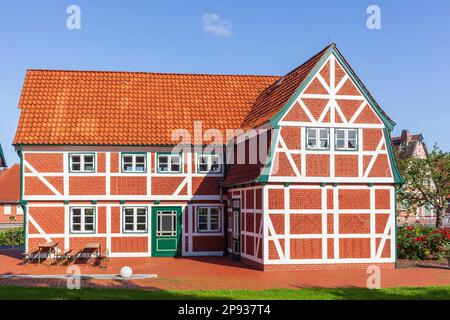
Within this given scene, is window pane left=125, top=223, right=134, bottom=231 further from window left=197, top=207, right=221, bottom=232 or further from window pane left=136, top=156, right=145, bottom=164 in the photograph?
window left=197, top=207, right=221, bottom=232

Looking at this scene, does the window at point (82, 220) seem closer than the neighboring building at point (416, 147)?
Yes

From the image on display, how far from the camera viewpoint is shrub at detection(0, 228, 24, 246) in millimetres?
35031

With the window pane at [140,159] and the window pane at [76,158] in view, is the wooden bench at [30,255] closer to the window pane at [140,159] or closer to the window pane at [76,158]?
the window pane at [76,158]

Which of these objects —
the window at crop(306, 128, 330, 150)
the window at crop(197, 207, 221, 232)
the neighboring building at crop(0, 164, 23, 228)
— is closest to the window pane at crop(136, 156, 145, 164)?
the window at crop(197, 207, 221, 232)

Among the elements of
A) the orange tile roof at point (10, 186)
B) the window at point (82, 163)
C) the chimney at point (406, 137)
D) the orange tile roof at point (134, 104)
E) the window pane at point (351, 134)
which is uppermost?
the chimney at point (406, 137)

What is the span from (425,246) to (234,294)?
14141 mm

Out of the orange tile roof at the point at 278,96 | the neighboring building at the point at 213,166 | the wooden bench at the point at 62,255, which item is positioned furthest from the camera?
the wooden bench at the point at 62,255

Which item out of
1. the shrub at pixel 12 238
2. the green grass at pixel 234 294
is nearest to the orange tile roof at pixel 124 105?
the shrub at pixel 12 238

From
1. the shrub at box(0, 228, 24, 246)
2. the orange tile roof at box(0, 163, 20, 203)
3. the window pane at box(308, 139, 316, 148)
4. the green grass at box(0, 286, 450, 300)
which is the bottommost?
the shrub at box(0, 228, 24, 246)

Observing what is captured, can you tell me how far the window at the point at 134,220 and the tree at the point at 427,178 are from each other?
2086 centimetres

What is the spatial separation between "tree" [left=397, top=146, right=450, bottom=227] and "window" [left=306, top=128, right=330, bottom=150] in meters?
19.2

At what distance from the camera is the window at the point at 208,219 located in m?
27.7

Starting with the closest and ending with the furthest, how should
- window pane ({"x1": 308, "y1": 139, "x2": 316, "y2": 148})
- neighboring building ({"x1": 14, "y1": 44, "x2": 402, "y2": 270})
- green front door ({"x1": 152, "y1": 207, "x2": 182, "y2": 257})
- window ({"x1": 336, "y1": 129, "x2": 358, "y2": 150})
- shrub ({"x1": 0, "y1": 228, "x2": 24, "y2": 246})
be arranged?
neighboring building ({"x1": 14, "y1": 44, "x2": 402, "y2": 270}) → window pane ({"x1": 308, "y1": 139, "x2": 316, "y2": 148}) → window ({"x1": 336, "y1": 129, "x2": 358, "y2": 150}) → green front door ({"x1": 152, "y1": 207, "x2": 182, "y2": 257}) → shrub ({"x1": 0, "y1": 228, "x2": 24, "y2": 246})

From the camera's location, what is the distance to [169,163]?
90.3 ft
